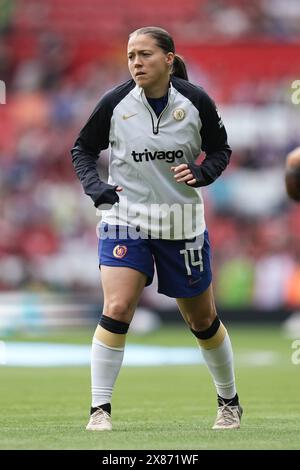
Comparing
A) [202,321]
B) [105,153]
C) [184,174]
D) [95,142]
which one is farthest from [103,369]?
[105,153]

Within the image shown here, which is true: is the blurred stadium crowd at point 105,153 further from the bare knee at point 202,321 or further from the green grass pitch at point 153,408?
the bare knee at point 202,321

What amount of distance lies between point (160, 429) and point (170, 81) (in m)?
2.07

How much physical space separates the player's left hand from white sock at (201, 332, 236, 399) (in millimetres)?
1064

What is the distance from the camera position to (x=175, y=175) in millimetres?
6832

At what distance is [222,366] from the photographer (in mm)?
7234

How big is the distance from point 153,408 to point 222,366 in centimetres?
159

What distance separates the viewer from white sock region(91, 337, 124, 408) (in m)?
6.84

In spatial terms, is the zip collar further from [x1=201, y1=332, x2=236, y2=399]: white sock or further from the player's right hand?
[x1=201, y1=332, x2=236, y2=399]: white sock

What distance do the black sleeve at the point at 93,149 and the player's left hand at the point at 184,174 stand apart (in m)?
0.37

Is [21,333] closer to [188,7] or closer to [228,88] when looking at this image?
[228,88]

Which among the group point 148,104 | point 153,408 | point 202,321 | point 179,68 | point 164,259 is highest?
point 179,68

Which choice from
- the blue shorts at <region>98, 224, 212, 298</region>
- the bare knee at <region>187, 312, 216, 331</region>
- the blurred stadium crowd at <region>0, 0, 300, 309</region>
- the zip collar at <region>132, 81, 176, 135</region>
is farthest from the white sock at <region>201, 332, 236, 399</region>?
the blurred stadium crowd at <region>0, 0, 300, 309</region>

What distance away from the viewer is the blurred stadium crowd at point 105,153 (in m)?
20.9

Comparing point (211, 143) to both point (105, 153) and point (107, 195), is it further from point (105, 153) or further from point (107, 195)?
point (105, 153)
